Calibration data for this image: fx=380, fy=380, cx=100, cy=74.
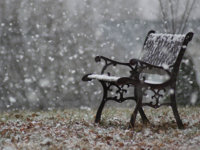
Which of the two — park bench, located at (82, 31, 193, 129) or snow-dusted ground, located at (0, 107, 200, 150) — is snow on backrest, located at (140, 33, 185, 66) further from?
snow-dusted ground, located at (0, 107, 200, 150)

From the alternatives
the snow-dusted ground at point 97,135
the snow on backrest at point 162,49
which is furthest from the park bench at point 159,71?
the snow-dusted ground at point 97,135

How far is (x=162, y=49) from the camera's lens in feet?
15.8

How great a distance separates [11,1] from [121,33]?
2600 millimetres

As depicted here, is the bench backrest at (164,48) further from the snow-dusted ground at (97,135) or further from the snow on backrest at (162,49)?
the snow-dusted ground at (97,135)

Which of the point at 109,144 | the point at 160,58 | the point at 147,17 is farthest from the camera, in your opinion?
the point at 147,17

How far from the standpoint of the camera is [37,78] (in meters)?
8.62

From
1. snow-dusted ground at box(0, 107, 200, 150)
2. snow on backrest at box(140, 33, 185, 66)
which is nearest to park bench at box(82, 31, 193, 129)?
snow on backrest at box(140, 33, 185, 66)

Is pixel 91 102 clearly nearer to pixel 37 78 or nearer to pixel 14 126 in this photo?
pixel 37 78

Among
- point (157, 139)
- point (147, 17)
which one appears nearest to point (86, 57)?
point (147, 17)

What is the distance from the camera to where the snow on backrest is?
176 inches

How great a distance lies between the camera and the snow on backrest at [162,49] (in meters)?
4.46

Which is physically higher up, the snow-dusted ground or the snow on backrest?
the snow on backrest

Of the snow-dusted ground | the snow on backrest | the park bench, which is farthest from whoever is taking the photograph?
the snow on backrest

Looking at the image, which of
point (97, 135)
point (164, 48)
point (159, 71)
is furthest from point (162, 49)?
point (97, 135)
